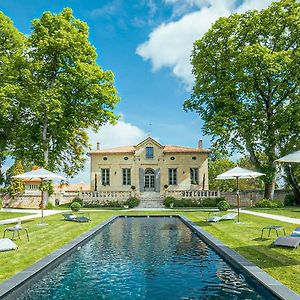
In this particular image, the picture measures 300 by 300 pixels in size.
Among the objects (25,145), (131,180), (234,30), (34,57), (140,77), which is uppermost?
(234,30)

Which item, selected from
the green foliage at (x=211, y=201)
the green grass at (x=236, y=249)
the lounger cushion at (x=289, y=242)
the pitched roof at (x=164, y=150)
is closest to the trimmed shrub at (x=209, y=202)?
the green foliage at (x=211, y=201)

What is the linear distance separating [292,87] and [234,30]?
7464 millimetres

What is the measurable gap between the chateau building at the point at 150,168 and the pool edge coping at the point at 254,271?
26.6 m

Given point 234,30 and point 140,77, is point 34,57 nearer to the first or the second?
point 140,77

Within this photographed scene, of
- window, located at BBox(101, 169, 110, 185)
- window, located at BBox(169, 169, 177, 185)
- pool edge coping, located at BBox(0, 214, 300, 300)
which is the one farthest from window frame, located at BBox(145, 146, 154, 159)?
pool edge coping, located at BBox(0, 214, 300, 300)

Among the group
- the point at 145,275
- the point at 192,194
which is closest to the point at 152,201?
the point at 192,194

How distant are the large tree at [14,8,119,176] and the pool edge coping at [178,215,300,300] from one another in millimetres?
19192

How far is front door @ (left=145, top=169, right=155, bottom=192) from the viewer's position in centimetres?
3938

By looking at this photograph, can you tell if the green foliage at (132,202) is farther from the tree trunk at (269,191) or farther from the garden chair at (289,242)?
the garden chair at (289,242)

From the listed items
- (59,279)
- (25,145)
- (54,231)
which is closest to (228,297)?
(59,279)

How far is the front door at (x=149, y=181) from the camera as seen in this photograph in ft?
129

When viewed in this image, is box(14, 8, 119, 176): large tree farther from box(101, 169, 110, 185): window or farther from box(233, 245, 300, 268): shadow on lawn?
A: box(233, 245, 300, 268): shadow on lawn

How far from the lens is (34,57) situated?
29.1m

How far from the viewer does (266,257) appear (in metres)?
9.20
